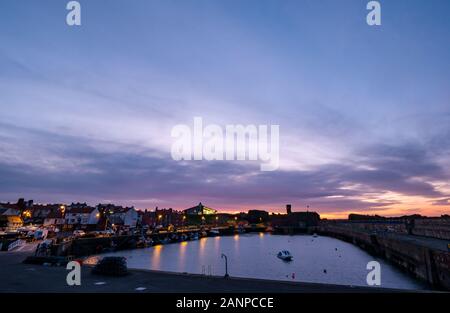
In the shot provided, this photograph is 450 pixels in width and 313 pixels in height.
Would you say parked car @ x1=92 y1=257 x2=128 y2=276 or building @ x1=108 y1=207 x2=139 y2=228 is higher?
parked car @ x1=92 y1=257 x2=128 y2=276

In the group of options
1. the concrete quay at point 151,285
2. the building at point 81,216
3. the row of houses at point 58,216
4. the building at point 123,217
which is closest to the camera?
the concrete quay at point 151,285

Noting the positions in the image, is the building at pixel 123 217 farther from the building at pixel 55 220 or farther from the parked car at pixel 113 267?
the parked car at pixel 113 267

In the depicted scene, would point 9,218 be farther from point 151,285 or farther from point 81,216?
point 151,285

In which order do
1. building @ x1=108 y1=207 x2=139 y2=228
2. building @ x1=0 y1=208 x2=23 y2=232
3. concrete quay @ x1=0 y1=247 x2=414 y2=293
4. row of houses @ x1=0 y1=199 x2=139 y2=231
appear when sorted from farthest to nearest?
building @ x1=108 y1=207 x2=139 y2=228 < row of houses @ x1=0 y1=199 x2=139 y2=231 < building @ x1=0 y1=208 x2=23 y2=232 < concrete quay @ x1=0 y1=247 x2=414 y2=293

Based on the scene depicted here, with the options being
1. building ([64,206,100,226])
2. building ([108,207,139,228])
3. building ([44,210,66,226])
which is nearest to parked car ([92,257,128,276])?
building ([64,206,100,226])

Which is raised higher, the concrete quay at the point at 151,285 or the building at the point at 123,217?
the concrete quay at the point at 151,285

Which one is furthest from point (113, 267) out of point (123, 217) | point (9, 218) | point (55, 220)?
point (123, 217)

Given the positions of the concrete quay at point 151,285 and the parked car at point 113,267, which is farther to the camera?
the parked car at point 113,267

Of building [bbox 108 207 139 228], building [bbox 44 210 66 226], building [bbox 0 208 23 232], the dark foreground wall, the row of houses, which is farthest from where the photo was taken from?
building [bbox 108 207 139 228]

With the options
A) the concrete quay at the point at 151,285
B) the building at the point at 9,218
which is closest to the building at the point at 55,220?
the building at the point at 9,218

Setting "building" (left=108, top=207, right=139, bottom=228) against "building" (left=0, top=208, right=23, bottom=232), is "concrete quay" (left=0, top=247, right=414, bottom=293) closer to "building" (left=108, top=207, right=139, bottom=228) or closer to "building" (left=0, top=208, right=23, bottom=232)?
"building" (left=0, top=208, right=23, bottom=232)

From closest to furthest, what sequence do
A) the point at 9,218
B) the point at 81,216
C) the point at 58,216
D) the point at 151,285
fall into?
the point at 151,285, the point at 9,218, the point at 58,216, the point at 81,216
